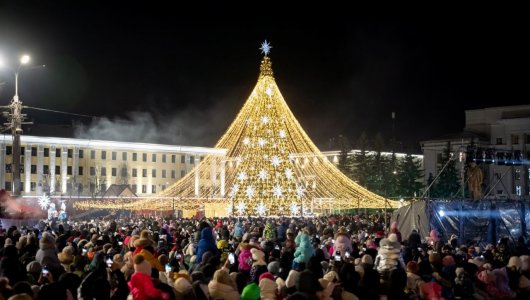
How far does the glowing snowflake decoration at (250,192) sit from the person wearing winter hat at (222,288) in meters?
26.2

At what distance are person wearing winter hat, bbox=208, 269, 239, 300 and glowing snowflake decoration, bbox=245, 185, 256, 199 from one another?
2620cm

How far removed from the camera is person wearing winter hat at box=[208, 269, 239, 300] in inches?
384

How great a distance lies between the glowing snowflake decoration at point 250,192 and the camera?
119 feet

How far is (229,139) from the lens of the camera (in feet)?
121

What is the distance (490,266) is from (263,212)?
23.7 meters

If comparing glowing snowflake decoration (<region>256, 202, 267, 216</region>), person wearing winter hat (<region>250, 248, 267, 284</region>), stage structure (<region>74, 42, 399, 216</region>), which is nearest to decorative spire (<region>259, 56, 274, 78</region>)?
stage structure (<region>74, 42, 399, 216</region>)

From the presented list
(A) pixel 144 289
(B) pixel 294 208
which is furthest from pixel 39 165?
(A) pixel 144 289

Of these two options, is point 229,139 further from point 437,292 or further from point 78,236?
point 437,292

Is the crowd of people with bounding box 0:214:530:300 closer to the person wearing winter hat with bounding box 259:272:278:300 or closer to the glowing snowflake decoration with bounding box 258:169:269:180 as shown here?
the person wearing winter hat with bounding box 259:272:278:300

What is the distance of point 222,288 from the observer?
9789 mm

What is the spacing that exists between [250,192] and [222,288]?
26.5 m

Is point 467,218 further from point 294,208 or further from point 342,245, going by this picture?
point 294,208

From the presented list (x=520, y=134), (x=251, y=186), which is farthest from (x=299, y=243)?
(x=520, y=134)

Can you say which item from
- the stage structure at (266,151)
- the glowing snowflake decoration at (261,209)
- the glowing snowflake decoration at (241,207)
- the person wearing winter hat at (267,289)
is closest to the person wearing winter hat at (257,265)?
the person wearing winter hat at (267,289)
